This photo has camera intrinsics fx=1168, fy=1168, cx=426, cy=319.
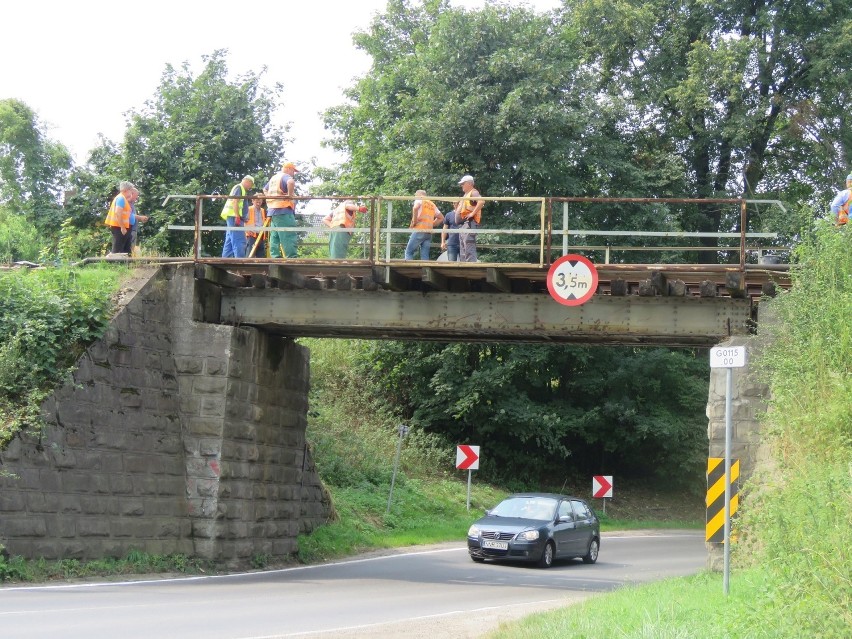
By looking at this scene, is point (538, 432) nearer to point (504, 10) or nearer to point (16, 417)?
point (504, 10)

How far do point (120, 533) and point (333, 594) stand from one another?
346cm

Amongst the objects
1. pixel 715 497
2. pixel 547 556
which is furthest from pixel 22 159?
pixel 715 497

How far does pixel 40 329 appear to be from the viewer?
52.9ft

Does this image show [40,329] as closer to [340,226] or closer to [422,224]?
[340,226]

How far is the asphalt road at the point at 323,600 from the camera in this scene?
10.9m

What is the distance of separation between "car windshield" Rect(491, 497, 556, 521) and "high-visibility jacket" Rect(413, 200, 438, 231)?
20.2 feet

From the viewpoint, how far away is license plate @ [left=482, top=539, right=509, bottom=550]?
2123 centimetres

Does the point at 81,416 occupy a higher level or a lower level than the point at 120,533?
higher

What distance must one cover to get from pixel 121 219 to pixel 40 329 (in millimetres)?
3793

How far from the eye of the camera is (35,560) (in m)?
14.9

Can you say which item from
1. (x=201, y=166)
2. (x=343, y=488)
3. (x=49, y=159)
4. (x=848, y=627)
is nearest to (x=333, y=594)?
(x=848, y=627)

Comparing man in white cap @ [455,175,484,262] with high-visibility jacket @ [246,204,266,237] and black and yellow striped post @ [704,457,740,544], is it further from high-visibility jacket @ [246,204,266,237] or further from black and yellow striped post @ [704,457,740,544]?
black and yellow striped post @ [704,457,740,544]

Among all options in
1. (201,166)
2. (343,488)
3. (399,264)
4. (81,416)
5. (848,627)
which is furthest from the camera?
(201,166)

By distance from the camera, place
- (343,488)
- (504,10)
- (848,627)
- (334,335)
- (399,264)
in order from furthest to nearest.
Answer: (504,10)
(343,488)
(334,335)
(399,264)
(848,627)
